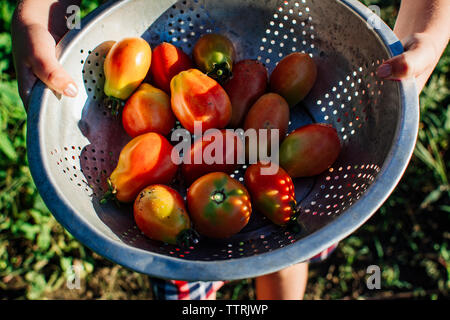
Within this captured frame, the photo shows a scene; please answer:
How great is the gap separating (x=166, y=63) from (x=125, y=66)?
19cm

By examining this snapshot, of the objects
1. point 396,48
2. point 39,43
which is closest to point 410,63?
point 396,48

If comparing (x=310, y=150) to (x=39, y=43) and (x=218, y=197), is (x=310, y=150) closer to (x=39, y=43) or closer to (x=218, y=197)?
(x=218, y=197)

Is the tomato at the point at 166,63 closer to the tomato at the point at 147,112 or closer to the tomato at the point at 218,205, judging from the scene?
the tomato at the point at 147,112

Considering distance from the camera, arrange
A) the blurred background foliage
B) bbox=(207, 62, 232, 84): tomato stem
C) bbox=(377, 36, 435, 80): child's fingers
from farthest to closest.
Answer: the blurred background foliage → bbox=(207, 62, 232, 84): tomato stem → bbox=(377, 36, 435, 80): child's fingers

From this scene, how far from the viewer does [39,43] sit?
1.42 meters

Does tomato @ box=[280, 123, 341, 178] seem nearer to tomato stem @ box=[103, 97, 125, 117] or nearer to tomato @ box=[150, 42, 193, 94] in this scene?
tomato @ box=[150, 42, 193, 94]

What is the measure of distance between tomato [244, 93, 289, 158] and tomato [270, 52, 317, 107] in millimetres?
90

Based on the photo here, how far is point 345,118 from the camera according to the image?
166 cm

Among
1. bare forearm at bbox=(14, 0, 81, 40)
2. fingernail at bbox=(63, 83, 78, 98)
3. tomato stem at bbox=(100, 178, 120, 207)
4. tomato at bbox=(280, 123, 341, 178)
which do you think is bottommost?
tomato stem at bbox=(100, 178, 120, 207)

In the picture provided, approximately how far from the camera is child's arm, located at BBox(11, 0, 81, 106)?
1343mm

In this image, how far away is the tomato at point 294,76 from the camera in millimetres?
1616

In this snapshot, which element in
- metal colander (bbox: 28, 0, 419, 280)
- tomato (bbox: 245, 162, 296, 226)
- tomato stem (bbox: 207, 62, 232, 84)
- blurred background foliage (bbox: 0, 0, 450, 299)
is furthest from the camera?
blurred background foliage (bbox: 0, 0, 450, 299)

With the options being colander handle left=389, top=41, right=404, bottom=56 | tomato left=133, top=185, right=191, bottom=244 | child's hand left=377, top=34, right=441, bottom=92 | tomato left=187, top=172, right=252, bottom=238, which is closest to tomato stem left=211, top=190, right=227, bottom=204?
tomato left=187, top=172, right=252, bottom=238
